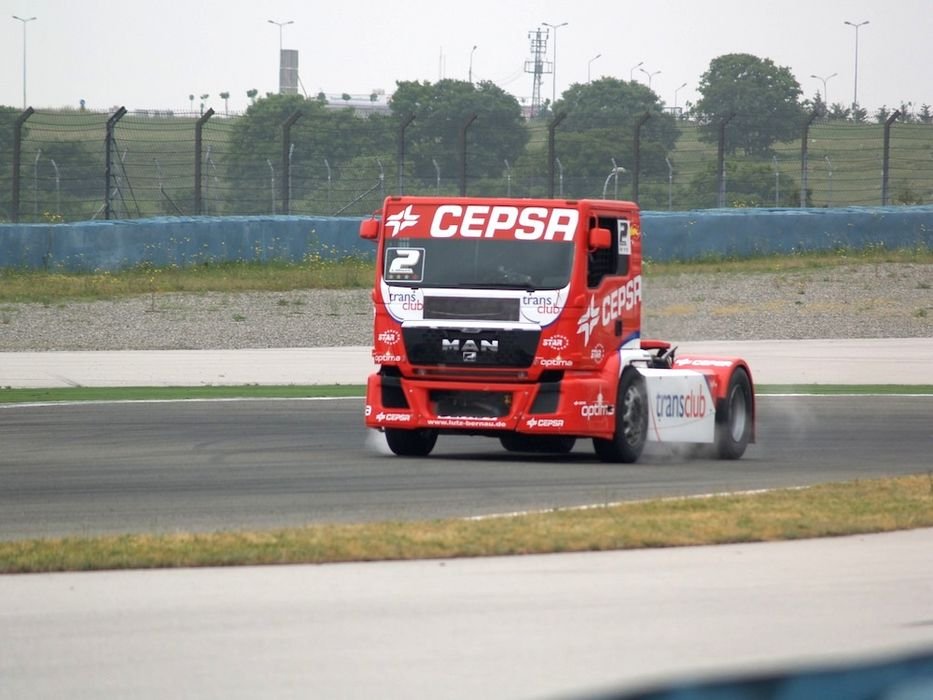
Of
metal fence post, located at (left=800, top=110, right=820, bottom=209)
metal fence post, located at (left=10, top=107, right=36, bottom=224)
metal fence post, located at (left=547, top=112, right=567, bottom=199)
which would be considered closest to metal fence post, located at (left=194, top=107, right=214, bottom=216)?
metal fence post, located at (left=10, top=107, right=36, bottom=224)

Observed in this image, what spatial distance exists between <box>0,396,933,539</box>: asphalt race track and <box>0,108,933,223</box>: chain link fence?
44.2ft

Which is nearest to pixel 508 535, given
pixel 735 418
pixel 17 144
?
pixel 735 418

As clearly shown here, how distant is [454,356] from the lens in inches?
555

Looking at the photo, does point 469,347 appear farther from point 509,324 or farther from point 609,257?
point 609,257

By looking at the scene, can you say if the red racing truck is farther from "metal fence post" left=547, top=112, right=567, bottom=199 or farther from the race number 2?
"metal fence post" left=547, top=112, right=567, bottom=199

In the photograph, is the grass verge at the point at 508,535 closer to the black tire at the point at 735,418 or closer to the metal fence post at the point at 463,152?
the black tire at the point at 735,418

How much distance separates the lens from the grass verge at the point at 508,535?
849cm

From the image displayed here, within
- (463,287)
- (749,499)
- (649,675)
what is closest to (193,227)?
(463,287)

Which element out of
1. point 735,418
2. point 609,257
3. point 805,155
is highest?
point 805,155

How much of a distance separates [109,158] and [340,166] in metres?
4.70

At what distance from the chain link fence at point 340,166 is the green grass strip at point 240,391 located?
30.2 feet

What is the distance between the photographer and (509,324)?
13953 mm

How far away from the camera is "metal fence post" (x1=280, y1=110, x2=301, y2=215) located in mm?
31281

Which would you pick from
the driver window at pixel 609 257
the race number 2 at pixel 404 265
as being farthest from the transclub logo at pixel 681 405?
the race number 2 at pixel 404 265
